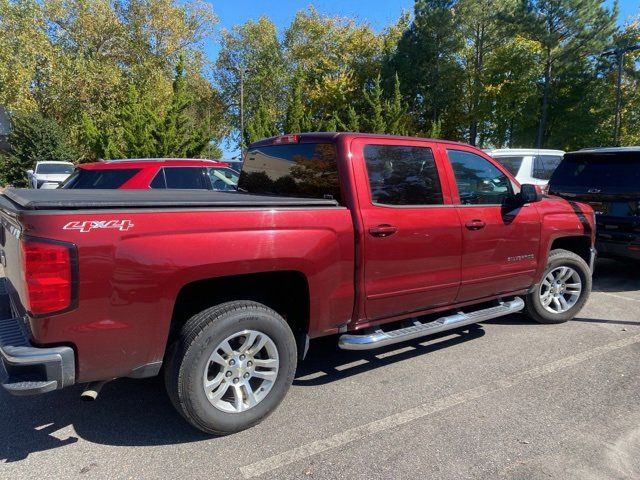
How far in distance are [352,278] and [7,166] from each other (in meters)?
33.1

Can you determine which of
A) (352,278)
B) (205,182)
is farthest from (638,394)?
(205,182)

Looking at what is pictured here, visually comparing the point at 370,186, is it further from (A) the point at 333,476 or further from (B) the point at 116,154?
(B) the point at 116,154

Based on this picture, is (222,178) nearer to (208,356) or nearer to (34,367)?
(208,356)

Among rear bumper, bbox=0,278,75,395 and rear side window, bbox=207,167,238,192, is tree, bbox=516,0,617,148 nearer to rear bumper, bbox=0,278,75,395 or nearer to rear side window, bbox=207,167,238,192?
rear side window, bbox=207,167,238,192

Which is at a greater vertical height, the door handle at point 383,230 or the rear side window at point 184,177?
the rear side window at point 184,177

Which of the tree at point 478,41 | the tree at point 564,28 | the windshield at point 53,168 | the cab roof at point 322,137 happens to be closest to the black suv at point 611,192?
the cab roof at point 322,137

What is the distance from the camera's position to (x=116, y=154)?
18.8 meters

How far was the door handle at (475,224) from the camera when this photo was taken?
4074mm

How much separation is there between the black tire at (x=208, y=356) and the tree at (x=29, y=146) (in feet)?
103

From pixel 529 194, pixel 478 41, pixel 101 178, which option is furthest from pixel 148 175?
Answer: pixel 478 41

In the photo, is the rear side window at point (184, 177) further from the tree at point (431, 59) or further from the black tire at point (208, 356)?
the tree at point (431, 59)

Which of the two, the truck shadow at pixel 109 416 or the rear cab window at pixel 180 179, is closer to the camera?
the truck shadow at pixel 109 416

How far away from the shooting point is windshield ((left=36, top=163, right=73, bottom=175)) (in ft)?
68.1

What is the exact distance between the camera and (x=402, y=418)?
3285 mm
